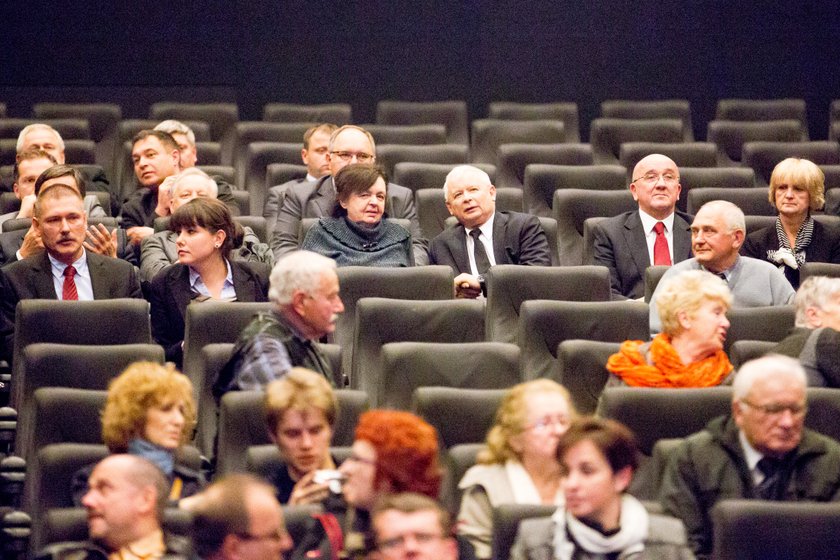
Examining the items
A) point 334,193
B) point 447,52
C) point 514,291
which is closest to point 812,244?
point 514,291

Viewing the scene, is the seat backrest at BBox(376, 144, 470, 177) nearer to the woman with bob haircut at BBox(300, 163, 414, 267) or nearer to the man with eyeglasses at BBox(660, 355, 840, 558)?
the woman with bob haircut at BBox(300, 163, 414, 267)

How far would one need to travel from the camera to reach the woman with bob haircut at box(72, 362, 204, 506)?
9.63 feet

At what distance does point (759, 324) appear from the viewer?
400 cm

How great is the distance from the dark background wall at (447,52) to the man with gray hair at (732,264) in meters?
3.39

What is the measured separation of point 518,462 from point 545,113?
173 inches

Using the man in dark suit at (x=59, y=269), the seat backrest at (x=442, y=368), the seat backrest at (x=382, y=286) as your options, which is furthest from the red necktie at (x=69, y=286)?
the seat backrest at (x=442, y=368)

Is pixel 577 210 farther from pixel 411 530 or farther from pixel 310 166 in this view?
pixel 411 530

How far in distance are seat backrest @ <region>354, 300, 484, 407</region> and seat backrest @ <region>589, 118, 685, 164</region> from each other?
274 centimetres

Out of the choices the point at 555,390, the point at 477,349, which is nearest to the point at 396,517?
the point at 555,390

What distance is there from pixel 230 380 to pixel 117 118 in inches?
149

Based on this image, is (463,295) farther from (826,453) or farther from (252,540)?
(252,540)

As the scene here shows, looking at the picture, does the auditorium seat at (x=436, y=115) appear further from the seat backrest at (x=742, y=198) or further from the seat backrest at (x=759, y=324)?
the seat backrest at (x=759, y=324)

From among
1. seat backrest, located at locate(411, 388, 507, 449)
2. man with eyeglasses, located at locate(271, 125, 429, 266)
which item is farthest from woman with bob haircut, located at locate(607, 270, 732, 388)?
man with eyeglasses, located at locate(271, 125, 429, 266)

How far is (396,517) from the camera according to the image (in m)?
2.47
